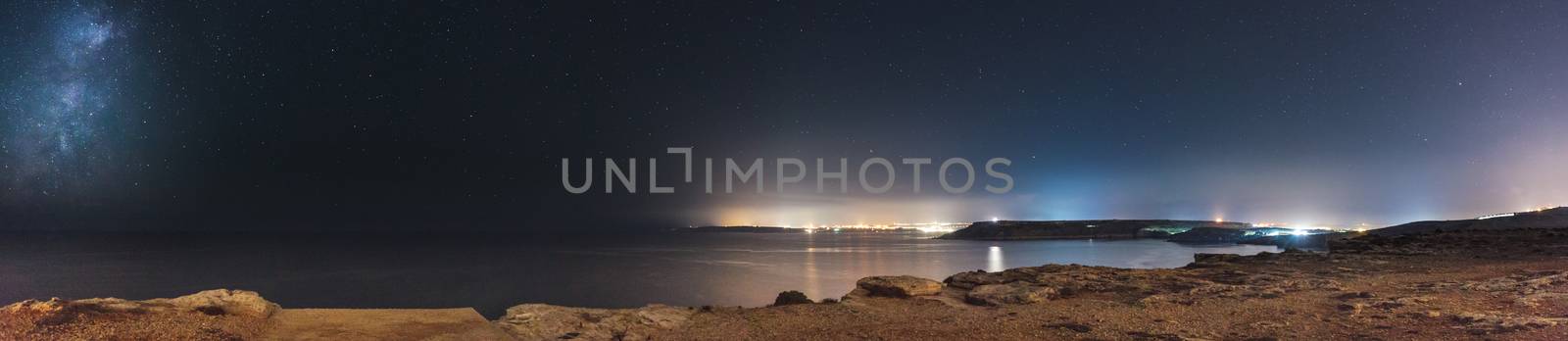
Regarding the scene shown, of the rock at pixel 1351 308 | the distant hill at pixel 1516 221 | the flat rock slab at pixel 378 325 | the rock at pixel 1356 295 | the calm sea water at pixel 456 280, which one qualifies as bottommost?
the calm sea water at pixel 456 280

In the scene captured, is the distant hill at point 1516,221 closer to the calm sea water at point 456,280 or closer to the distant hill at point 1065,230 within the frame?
the calm sea water at point 456,280

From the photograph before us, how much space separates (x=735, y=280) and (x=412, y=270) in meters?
29.4

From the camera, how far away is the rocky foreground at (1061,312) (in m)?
7.96

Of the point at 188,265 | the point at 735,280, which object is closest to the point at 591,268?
the point at 735,280

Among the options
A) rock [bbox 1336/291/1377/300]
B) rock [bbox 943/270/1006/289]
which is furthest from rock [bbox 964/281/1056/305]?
rock [bbox 1336/291/1377/300]

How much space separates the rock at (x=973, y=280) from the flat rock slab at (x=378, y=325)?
8.58m

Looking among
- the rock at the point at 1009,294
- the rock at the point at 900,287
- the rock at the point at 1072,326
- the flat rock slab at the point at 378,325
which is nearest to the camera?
the flat rock slab at the point at 378,325

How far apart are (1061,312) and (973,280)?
156 inches

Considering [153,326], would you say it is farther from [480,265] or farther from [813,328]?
[480,265]

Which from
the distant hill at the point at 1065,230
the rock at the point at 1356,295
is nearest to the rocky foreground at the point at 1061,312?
the rock at the point at 1356,295

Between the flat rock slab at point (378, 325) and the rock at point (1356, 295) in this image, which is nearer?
the flat rock slab at point (378, 325)

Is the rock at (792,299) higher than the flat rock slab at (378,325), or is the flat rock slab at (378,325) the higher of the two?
the flat rock slab at (378,325)

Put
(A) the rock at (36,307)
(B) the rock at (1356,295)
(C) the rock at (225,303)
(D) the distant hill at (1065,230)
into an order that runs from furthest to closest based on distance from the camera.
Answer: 1. (D) the distant hill at (1065,230)
2. (B) the rock at (1356,295)
3. (C) the rock at (225,303)
4. (A) the rock at (36,307)

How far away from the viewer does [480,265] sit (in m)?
62.7
